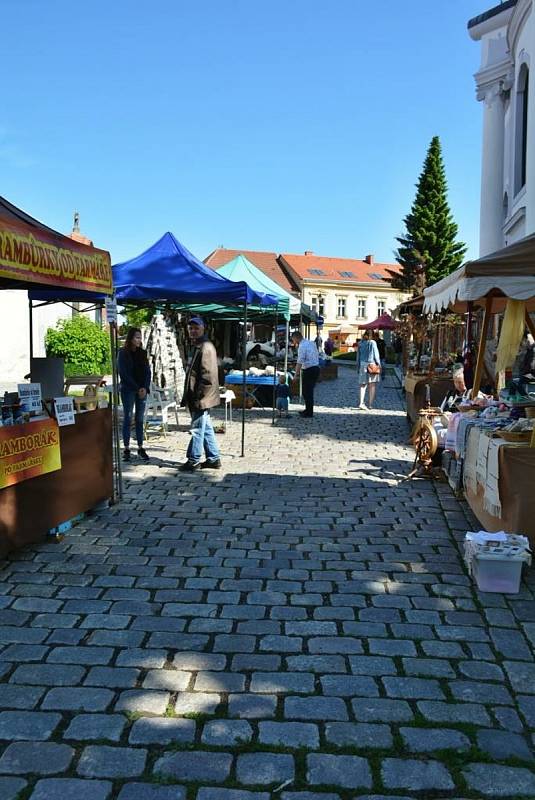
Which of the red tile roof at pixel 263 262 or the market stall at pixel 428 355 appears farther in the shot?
the red tile roof at pixel 263 262

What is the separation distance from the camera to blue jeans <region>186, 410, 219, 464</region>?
26.3ft

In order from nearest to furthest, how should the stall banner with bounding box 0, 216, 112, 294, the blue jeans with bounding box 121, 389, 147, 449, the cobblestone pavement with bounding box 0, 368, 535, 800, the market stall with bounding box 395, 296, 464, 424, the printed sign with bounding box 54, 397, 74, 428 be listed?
the cobblestone pavement with bounding box 0, 368, 535, 800 → the stall banner with bounding box 0, 216, 112, 294 → the printed sign with bounding box 54, 397, 74, 428 → the blue jeans with bounding box 121, 389, 147, 449 → the market stall with bounding box 395, 296, 464, 424

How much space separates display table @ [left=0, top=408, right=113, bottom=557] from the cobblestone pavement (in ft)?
0.66

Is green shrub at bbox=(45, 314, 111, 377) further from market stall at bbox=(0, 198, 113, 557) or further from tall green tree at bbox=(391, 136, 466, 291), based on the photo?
tall green tree at bbox=(391, 136, 466, 291)

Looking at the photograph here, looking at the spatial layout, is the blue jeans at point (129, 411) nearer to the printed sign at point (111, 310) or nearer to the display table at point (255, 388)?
the printed sign at point (111, 310)

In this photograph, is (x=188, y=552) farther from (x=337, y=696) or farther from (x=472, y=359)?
(x=472, y=359)

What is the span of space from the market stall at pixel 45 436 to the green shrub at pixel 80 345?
17.0 meters

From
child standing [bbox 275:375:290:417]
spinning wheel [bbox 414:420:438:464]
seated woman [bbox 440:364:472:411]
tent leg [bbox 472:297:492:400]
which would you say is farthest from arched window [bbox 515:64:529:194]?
spinning wheel [bbox 414:420:438:464]

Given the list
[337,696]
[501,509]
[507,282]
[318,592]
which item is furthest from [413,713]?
[507,282]

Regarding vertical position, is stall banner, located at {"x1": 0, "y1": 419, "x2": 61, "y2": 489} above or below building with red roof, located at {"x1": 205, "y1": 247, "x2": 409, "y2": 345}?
below

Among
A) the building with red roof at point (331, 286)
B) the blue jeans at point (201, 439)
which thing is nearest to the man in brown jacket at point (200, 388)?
the blue jeans at point (201, 439)

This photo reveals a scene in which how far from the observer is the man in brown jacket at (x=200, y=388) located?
7898mm

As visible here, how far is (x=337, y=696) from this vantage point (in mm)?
3102

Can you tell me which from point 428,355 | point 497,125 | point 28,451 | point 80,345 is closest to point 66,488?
point 28,451
